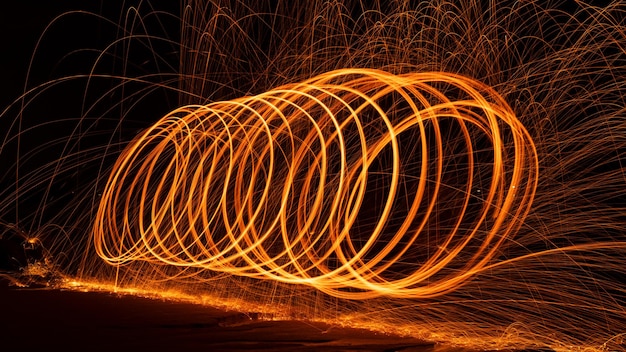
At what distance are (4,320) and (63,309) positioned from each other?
1065mm

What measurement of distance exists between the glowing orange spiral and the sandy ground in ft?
1.81

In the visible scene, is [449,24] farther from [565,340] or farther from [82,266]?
[82,266]

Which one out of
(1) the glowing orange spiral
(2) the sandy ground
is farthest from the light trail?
(2) the sandy ground

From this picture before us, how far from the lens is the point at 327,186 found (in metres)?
13.7

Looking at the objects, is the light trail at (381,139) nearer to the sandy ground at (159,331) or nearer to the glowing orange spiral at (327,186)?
the glowing orange spiral at (327,186)

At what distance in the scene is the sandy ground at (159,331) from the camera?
7.94 meters

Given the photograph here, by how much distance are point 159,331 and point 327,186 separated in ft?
17.8

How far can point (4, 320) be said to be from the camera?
938cm

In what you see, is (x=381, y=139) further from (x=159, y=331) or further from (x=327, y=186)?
(x=327, y=186)

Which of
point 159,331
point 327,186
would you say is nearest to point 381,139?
point 159,331

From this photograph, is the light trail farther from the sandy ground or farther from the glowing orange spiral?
the sandy ground

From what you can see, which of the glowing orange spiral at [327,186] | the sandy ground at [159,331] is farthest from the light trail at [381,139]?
the sandy ground at [159,331]

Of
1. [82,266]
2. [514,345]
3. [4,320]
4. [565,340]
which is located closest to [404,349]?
[514,345]

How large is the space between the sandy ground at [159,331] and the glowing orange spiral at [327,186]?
1.81 ft
